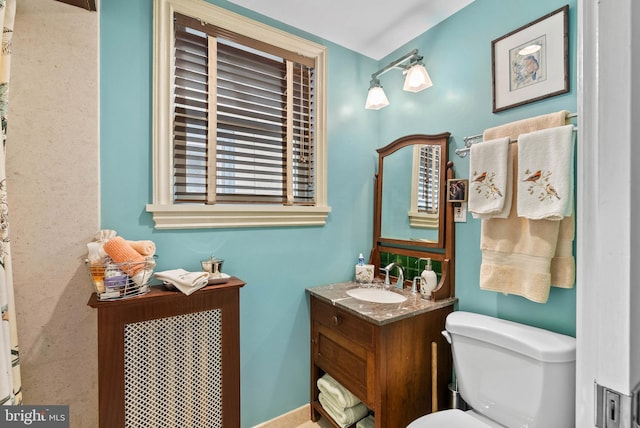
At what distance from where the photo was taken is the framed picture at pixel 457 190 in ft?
5.05

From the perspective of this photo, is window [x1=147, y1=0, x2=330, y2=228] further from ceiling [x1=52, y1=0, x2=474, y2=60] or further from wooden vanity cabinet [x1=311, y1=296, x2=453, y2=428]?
wooden vanity cabinet [x1=311, y1=296, x2=453, y2=428]

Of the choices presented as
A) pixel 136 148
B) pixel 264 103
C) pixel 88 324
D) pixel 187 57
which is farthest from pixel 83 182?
pixel 264 103

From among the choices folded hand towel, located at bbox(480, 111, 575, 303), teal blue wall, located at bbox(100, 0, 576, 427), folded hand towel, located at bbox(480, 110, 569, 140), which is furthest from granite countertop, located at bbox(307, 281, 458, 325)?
folded hand towel, located at bbox(480, 110, 569, 140)

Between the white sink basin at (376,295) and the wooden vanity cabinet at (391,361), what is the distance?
0.62ft

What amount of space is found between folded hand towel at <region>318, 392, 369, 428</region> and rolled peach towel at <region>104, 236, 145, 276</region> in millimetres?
1285

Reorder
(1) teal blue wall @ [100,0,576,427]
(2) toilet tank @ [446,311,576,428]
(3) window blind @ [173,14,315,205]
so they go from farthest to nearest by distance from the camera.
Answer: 1. (3) window blind @ [173,14,315,205]
2. (1) teal blue wall @ [100,0,576,427]
3. (2) toilet tank @ [446,311,576,428]

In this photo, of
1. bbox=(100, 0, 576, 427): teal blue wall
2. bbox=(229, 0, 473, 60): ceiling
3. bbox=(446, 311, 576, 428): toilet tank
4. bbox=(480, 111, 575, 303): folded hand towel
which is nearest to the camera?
bbox=(446, 311, 576, 428): toilet tank

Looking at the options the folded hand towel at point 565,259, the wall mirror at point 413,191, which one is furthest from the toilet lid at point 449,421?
the wall mirror at point 413,191

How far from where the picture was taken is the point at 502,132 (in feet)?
4.47

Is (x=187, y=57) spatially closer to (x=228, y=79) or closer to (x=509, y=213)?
(x=228, y=79)

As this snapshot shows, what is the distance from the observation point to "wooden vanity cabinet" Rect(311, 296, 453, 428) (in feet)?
4.37

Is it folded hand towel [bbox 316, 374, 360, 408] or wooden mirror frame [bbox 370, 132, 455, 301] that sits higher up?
wooden mirror frame [bbox 370, 132, 455, 301]

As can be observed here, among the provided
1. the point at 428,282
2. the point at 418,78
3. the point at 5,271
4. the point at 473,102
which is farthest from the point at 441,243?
the point at 5,271

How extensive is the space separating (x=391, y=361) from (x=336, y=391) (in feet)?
1.58
